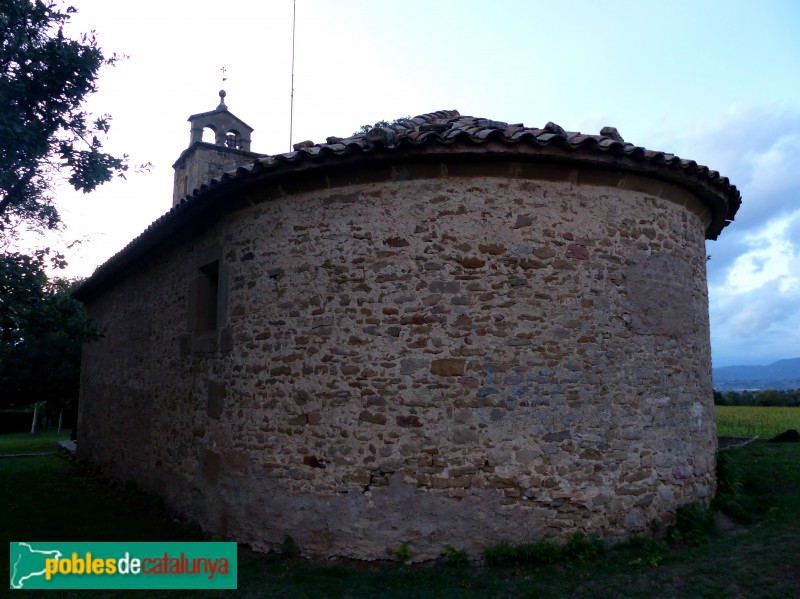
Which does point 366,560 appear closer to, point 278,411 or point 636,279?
point 278,411

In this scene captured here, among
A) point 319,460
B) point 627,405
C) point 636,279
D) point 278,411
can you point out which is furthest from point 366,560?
point 636,279

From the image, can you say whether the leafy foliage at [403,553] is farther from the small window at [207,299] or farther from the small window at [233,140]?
the small window at [233,140]

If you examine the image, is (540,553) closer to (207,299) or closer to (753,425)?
(207,299)

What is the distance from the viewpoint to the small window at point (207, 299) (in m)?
7.74

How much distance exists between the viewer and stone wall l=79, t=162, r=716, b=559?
545 centimetres

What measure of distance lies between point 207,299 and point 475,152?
4312 millimetres

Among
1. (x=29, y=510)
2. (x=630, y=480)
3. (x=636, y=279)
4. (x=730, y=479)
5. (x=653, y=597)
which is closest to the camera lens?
(x=653, y=597)

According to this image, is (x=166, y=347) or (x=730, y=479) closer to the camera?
(x=730, y=479)

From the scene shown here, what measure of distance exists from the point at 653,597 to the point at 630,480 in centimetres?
135

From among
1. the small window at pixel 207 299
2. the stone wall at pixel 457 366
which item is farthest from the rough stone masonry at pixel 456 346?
the small window at pixel 207 299

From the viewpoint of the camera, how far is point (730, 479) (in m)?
6.96

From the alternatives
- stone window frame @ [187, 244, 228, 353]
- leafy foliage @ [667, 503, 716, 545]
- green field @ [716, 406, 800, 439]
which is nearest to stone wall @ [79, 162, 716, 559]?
leafy foliage @ [667, 503, 716, 545]

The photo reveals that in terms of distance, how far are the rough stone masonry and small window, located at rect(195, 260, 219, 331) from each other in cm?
121

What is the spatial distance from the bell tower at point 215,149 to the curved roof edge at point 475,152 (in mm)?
7160
